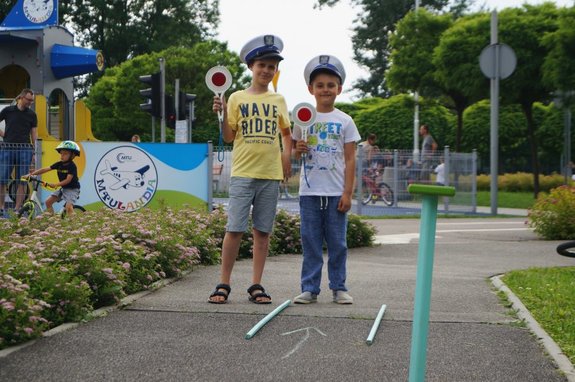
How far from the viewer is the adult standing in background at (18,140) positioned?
14003 mm

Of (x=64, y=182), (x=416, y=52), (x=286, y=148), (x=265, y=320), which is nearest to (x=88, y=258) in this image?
(x=265, y=320)

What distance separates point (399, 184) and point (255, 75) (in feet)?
51.8

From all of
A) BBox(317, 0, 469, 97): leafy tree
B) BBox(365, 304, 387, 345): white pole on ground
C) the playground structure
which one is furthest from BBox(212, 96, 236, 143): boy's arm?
BBox(317, 0, 469, 97): leafy tree

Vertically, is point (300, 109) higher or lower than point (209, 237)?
higher

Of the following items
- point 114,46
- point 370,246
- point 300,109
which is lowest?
point 370,246

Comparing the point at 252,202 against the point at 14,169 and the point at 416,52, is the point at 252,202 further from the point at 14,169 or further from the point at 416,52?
the point at 416,52

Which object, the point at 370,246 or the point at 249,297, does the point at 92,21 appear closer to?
the point at 370,246

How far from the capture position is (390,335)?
5.74m

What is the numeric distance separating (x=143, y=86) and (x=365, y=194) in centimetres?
3574

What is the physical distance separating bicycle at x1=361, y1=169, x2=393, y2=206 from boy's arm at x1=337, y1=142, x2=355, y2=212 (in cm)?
1431

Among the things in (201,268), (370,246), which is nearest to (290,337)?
(201,268)

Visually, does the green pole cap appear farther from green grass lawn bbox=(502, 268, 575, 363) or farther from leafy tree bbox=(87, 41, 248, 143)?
leafy tree bbox=(87, 41, 248, 143)

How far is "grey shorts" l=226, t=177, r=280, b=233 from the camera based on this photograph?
22.4 feet

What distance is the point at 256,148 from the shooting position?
22.2 ft
